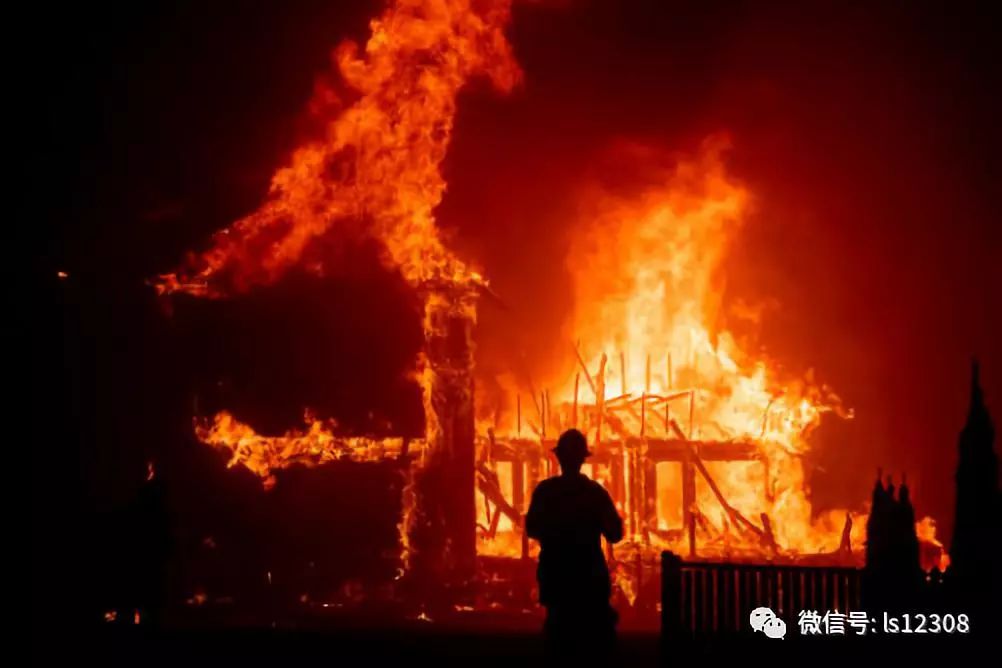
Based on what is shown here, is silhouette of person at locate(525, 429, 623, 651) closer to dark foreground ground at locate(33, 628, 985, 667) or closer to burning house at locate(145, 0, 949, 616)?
dark foreground ground at locate(33, 628, 985, 667)

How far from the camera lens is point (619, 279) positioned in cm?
2847

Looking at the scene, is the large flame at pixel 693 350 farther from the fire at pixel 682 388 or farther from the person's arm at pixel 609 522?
the person's arm at pixel 609 522

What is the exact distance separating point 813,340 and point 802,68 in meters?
7.03

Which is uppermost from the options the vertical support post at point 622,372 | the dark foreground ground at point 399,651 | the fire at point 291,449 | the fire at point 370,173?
the fire at point 370,173

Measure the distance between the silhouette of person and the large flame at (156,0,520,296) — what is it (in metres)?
17.2

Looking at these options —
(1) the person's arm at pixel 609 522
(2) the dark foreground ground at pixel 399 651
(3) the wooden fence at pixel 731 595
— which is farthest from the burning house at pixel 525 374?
(1) the person's arm at pixel 609 522

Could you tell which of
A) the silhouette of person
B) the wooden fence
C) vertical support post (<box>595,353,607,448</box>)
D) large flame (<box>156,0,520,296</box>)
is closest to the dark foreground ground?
the wooden fence

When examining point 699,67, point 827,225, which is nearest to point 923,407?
point 827,225

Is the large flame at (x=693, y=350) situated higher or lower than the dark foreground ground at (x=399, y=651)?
higher

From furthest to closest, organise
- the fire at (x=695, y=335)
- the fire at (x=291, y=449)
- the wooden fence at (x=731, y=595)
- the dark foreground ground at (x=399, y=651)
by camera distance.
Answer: the fire at (x=291, y=449) → the fire at (x=695, y=335) → the wooden fence at (x=731, y=595) → the dark foreground ground at (x=399, y=651)

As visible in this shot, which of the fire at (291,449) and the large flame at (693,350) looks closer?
the large flame at (693,350)

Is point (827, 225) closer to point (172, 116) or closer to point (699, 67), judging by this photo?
point (699, 67)

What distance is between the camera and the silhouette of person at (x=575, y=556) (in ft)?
27.4

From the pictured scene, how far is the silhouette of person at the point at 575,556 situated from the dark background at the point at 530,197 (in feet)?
55.4
